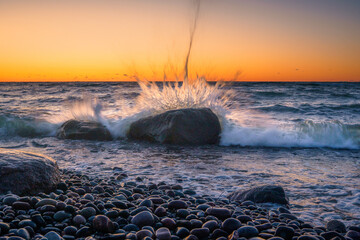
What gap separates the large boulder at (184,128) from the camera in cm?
670

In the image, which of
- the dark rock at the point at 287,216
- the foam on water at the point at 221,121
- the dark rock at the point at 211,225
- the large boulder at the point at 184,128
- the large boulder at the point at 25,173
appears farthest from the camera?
the foam on water at the point at 221,121

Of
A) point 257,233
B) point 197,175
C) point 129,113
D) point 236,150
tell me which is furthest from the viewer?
point 129,113

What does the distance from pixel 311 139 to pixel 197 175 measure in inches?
164

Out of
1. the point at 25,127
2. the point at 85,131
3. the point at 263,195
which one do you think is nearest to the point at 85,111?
the point at 85,131

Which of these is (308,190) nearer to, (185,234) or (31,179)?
(185,234)

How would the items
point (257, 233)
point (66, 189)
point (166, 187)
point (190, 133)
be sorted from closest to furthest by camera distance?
1. point (257, 233)
2. point (66, 189)
3. point (166, 187)
4. point (190, 133)

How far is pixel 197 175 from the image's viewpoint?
4070mm

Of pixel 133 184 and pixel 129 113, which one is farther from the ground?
pixel 129 113

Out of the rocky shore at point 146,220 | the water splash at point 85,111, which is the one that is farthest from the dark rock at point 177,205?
the water splash at point 85,111

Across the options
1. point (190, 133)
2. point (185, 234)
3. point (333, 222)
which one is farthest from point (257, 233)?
point (190, 133)

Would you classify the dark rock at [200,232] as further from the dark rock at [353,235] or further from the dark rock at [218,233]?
the dark rock at [353,235]

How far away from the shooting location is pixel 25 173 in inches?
115

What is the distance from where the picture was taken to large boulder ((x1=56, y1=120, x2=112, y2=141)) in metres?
7.39

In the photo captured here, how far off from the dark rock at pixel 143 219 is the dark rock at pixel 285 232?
94 cm
